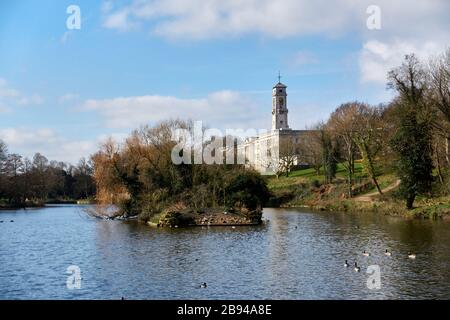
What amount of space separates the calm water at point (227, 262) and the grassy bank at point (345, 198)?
953 centimetres

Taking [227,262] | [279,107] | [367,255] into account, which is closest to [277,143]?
[279,107]

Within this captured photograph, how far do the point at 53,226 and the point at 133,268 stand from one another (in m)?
25.3

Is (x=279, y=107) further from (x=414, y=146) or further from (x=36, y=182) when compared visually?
(x=414, y=146)

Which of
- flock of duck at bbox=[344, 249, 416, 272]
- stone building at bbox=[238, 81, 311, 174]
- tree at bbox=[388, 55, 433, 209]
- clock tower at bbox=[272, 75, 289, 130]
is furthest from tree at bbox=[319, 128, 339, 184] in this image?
clock tower at bbox=[272, 75, 289, 130]

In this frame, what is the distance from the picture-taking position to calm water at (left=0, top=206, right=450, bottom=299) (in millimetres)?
18609

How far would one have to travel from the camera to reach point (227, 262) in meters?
24.1

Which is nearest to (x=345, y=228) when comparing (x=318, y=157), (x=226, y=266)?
(x=226, y=266)

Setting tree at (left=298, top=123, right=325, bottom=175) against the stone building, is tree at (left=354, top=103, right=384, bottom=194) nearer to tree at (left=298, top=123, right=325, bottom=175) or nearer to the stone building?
tree at (left=298, top=123, right=325, bottom=175)

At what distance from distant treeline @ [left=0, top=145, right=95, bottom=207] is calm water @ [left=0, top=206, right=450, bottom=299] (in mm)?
53076

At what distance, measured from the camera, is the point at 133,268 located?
75.1 feet

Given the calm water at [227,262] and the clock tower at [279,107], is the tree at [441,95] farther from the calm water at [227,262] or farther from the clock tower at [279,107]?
the clock tower at [279,107]

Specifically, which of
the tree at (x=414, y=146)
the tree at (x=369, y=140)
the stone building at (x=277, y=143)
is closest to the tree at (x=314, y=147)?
the stone building at (x=277, y=143)
